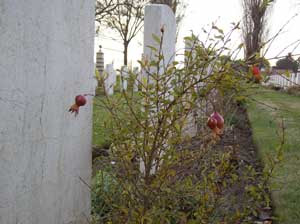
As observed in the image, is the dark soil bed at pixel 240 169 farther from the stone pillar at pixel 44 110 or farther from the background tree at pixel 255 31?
the background tree at pixel 255 31

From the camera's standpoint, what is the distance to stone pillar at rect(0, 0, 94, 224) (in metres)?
1.31

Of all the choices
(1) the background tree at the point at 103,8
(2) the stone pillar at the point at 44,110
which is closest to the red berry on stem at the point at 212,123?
(2) the stone pillar at the point at 44,110

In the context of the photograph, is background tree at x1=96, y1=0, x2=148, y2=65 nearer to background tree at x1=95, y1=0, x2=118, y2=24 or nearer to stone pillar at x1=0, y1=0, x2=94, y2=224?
background tree at x1=95, y1=0, x2=118, y2=24

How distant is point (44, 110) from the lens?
1.48 metres

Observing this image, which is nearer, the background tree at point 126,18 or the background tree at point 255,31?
the background tree at point 255,31

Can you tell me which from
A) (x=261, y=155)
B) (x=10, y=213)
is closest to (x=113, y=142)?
(x=10, y=213)

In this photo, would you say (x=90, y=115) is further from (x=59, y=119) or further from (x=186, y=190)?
(x=186, y=190)

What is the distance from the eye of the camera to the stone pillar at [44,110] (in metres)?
1.31

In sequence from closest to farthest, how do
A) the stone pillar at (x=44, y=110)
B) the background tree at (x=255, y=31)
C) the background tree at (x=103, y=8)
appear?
the stone pillar at (x=44, y=110), the background tree at (x=255, y=31), the background tree at (x=103, y=8)

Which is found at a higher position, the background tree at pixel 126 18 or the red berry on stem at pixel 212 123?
the background tree at pixel 126 18

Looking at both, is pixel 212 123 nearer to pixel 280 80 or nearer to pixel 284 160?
pixel 284 160

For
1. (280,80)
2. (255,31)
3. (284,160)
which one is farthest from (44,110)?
(280,80)

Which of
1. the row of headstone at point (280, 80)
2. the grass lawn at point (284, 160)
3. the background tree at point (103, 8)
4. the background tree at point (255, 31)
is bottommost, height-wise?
the grass lawn at point (284, 160)

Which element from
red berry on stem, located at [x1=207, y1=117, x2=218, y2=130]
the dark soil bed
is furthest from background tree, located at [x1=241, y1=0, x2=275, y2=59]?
the dark soil bed
